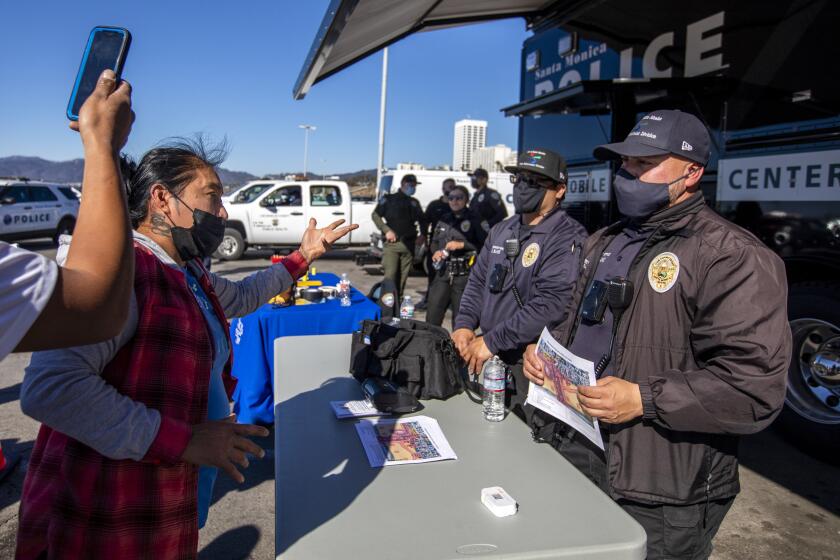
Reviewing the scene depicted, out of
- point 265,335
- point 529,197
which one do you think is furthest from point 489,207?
point 529,197

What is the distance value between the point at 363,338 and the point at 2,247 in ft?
6.20

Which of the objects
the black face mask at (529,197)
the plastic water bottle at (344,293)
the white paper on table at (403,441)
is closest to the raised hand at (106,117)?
the white paper on table at (403,441)

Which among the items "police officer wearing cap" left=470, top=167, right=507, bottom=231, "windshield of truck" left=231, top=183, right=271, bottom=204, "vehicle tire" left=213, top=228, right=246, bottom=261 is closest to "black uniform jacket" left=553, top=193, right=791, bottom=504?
"police officer wearing cap" left=470, top=167, right=507, bottom=231

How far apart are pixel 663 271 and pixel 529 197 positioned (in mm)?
1452

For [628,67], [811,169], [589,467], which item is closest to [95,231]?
[589,467]

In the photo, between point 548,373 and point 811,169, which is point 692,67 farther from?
point 548,373

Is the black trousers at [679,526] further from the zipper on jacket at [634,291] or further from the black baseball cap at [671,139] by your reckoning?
the black baseball cap at [671,139]

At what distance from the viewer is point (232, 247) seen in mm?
14438

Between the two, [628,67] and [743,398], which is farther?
[628,67]

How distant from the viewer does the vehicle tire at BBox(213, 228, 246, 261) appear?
47.1 feet

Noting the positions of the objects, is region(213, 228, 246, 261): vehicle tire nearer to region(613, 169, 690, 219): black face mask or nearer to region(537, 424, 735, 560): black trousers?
region(613, 169, 690, 219): black face mask

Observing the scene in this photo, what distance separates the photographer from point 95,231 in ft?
2.84

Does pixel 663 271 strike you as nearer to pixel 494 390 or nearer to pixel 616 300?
pixel 616 300

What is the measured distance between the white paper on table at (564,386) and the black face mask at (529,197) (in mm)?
1320
